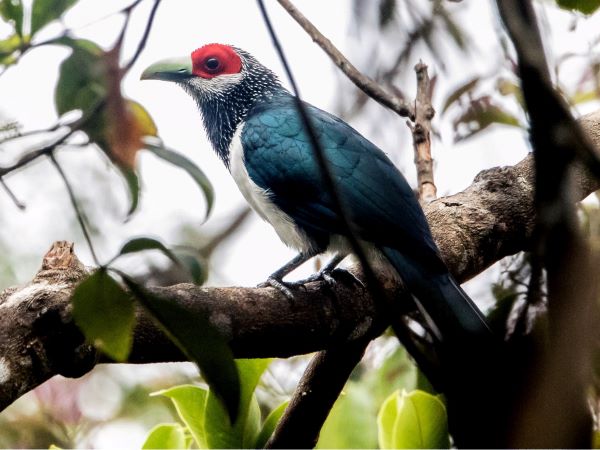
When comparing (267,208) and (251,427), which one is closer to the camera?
(251,427)

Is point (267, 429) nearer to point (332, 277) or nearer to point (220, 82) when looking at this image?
point (332, 277)

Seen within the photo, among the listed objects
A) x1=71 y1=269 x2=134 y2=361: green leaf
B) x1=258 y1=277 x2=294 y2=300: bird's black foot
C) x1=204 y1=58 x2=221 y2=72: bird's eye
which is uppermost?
x1=204 y1=58 x2=221 y2=72: bird's eye

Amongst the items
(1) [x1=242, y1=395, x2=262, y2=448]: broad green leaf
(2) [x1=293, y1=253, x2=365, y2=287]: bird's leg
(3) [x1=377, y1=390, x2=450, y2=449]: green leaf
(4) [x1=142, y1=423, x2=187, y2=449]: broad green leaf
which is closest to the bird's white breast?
(2) [x1=293, y1=253, x2=365, y2=287]: bird's leg

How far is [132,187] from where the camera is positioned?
150 cm

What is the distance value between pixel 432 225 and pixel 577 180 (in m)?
0.54

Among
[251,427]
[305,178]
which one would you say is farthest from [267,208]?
[251,427]

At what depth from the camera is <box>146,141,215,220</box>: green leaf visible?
62.8 inches

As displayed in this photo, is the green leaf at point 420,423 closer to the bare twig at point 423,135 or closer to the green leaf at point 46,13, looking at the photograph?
the green leaf at point 46,13

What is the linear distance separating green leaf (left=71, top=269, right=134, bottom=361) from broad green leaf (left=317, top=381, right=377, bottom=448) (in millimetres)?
1363

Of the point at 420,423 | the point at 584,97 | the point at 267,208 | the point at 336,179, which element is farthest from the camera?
the point at 584,97

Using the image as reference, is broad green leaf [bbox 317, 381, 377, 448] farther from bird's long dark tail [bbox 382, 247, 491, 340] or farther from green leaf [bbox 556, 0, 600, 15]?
green leaf [bbox 556, 0, 600, 15]

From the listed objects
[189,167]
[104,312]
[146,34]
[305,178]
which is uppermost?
[146,34]

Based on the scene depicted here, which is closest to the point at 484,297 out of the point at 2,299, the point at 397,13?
the point at 397,13

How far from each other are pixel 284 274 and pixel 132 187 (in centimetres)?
151
